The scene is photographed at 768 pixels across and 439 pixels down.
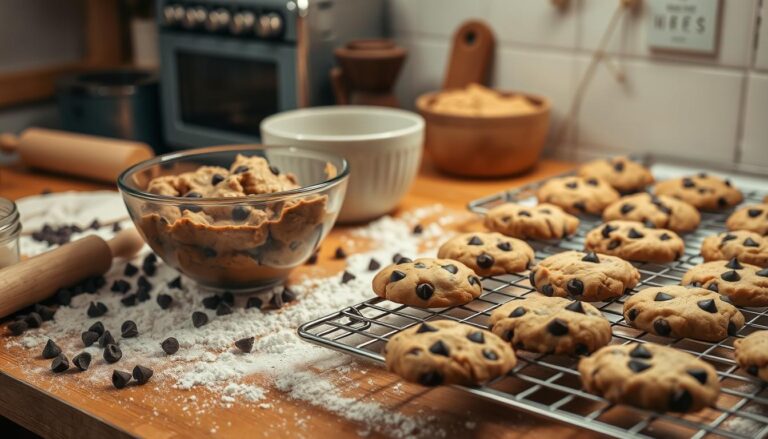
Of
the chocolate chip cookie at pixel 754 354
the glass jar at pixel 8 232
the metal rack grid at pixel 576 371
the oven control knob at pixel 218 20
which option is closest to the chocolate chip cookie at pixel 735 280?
the metal rack grid at pixel 576 371

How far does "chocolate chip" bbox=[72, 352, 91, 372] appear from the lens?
0.98 meters

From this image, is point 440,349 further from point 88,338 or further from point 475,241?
point 88,338

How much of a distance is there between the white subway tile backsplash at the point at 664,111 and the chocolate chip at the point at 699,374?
0.87 meters

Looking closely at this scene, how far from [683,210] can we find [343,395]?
25.7 inches

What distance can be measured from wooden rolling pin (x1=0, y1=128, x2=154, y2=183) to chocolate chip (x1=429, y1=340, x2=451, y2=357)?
1.01 m

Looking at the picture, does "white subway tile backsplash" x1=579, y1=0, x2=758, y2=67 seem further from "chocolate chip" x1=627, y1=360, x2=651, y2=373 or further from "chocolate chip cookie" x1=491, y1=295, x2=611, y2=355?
"chocolate chip" x1=627, y1=360, x2=651, y2=373

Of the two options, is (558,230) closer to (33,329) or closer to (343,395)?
(343,395)

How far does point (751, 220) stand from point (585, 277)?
357 millimetres

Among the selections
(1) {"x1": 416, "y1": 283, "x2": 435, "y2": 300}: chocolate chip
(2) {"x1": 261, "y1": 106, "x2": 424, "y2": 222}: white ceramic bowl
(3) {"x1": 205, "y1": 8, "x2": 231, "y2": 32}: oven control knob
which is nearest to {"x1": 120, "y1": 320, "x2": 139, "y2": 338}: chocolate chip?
(1) {"x1": 416, "y1": 283, "x2": 435, "y2": 300}: chocolate chip

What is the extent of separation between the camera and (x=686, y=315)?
908mm

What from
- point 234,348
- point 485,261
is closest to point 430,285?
point 485,261

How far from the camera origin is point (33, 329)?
43.0 inches

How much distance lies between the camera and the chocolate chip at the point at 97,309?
1113 mm

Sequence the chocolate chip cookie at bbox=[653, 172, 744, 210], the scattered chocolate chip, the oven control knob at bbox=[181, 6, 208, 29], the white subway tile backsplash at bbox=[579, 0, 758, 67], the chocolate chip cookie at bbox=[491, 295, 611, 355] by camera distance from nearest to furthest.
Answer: the chocolate chip cookie at bbox=[491, 295, 611, 355], the scattered chocolate chip, the chocolate chip cookie at bbox=[653, 172, 744, 210], the white subway tile backsplash at bbox=[579, 0, 758, 67], the oven control knob at bbox=[181, 6, 208, 29]
